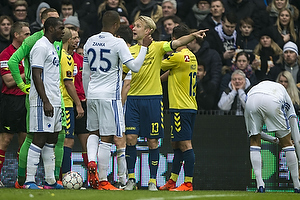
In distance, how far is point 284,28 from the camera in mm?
14797

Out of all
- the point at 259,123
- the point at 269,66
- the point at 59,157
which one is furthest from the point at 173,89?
the point at 269,66

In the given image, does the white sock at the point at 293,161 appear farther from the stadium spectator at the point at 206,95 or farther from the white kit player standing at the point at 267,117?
the stadium spectator at the point at 206,95

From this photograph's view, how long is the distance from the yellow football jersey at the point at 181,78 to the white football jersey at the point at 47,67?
200 cm

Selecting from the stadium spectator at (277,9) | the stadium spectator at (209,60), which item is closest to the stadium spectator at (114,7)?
the stadium spectator at (209,60)

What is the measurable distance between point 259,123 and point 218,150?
221 centimetres

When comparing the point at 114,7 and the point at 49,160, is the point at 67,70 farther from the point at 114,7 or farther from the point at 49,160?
the point at 114,7

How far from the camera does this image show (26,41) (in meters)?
8.91

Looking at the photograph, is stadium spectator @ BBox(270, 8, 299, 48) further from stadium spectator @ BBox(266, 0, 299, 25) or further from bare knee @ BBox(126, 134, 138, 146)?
bare knee @ BBox(126, 134, 138, 146)

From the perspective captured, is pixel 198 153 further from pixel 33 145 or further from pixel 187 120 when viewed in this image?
pixel 33 145

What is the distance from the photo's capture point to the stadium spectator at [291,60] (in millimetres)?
13617

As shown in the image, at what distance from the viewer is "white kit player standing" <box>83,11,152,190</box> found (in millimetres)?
8477

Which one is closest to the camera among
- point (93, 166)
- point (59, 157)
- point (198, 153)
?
point (93, 166)

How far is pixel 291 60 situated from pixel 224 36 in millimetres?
1611

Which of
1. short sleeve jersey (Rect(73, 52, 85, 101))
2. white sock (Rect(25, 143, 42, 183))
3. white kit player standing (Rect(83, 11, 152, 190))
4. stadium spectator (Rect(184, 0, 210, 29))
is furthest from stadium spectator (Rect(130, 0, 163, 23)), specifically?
white sock (Rect(25, 143, 42, 183))
